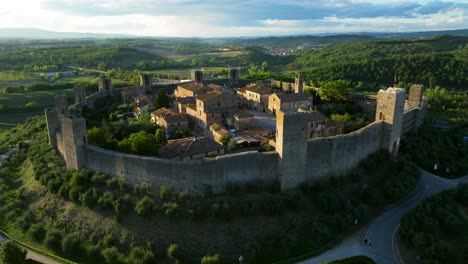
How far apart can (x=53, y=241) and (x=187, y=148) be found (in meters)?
8.84

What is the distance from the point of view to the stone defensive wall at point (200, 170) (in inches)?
712

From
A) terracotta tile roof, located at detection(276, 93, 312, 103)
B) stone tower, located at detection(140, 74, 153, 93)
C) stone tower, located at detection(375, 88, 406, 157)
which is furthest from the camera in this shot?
stone tower, located at detection(140, 74, 153, 93)

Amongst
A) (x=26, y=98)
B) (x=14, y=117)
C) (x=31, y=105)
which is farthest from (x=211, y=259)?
(x=26, y=98)

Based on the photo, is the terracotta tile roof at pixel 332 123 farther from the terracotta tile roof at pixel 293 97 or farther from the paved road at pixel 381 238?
the paved road at pixel 381 238

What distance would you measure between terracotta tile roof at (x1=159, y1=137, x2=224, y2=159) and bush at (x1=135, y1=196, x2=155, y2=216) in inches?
163

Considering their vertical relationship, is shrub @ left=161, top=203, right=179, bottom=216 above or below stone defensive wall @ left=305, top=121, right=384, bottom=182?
below

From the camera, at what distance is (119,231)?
1798 centimetres

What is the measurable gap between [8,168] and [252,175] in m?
18.7

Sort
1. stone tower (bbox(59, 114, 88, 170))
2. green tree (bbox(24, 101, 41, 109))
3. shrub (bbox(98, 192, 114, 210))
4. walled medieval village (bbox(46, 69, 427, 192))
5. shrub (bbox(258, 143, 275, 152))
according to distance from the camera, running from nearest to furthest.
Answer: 1. walled medieval village (bbox(46, 69, 427, 192))
2. shrub (bbox(98, 192, 114, 210))
3. stone tower (bbox(59, 114, 88, 170))
4. shrub (bbox(258, 143, 275, 152))
5. green tree (bbox(24, 101, 41, 109))

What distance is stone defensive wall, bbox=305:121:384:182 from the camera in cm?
1958

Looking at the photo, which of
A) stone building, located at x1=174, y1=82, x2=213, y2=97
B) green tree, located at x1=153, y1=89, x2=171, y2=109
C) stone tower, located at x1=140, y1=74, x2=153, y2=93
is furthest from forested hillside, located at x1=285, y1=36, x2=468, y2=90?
green tree, located at x1=153, y1=89, x2=171, y2=109

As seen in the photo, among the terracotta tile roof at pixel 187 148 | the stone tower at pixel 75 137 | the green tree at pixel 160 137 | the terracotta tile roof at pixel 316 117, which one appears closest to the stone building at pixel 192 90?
the green tree at pixel 160 137

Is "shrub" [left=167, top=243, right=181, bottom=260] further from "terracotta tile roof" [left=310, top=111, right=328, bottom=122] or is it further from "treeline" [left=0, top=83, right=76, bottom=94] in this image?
"treeline" [left=0, top=83, right=76, bottom=94]

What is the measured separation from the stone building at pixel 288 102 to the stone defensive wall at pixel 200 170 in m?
17.2
